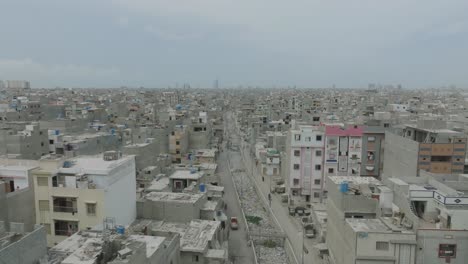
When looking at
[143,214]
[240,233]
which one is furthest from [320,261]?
[143,214]

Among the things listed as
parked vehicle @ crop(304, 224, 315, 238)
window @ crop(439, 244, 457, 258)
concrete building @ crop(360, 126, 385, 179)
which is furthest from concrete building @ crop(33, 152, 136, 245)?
concrete building @ crop(360, 126, 385, 179)

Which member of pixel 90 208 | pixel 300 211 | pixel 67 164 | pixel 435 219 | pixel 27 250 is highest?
pixel 67 164

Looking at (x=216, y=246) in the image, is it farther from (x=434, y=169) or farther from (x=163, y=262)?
(x=434, y=169)

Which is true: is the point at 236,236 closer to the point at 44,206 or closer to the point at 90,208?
the point at 90,208

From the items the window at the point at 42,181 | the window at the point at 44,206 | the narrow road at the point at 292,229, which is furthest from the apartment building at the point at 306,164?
the window at the point at 44,206

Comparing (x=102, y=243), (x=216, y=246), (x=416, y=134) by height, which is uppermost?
(x=416, y=134)

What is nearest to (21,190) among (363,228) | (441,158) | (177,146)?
(363,228)

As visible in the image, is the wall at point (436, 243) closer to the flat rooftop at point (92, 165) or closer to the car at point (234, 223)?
the flat rooftop at point (92, 165)
